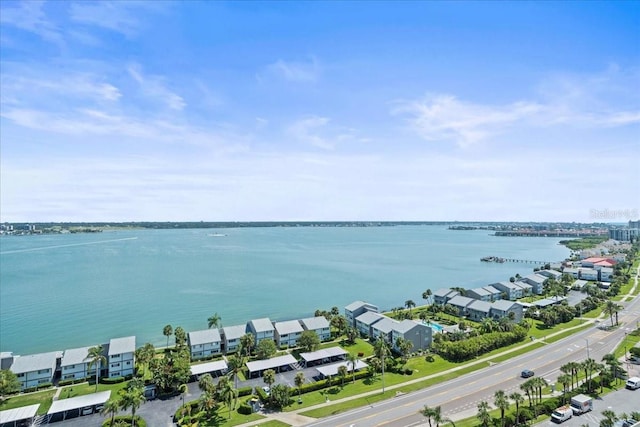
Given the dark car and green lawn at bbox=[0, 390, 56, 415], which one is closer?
green lawn at bbox=[0, 390, 56, 415]

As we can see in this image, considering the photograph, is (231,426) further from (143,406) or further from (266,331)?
(266,331)

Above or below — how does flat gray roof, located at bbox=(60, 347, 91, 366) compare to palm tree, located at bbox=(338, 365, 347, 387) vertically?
above

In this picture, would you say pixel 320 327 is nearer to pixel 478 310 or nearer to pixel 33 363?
pixel 478 310

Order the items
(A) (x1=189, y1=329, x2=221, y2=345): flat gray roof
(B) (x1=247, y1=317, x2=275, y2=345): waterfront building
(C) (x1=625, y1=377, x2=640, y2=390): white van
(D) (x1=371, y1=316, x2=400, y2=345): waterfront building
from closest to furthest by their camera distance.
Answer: (C) (x1=625, y1=377, x2=640, y2=390): white van, (A) (x1=189, y1=329, x2=221, y2=345): flat gray roof, (D) (x1=371, y1=316, x2=400, y2=345): waterfront building, (B) (x1=247, y1=317, x2=275, y2=345): waterfront building

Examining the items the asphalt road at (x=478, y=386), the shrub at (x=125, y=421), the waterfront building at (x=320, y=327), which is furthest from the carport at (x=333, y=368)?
the shrub at (x=125, y=421)

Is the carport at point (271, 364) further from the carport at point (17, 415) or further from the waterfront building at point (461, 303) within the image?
the waterfront building at point (461, 303)

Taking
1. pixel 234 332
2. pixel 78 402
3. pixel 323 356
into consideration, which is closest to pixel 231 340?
pixel 234 332

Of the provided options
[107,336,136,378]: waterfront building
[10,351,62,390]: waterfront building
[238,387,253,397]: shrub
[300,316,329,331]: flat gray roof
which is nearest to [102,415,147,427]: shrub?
[238,387,253,397]: shrub

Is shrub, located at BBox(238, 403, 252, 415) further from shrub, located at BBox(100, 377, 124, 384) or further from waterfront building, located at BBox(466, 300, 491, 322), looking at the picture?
waterfront building, located at BBox(466, 300, 491, 322)
